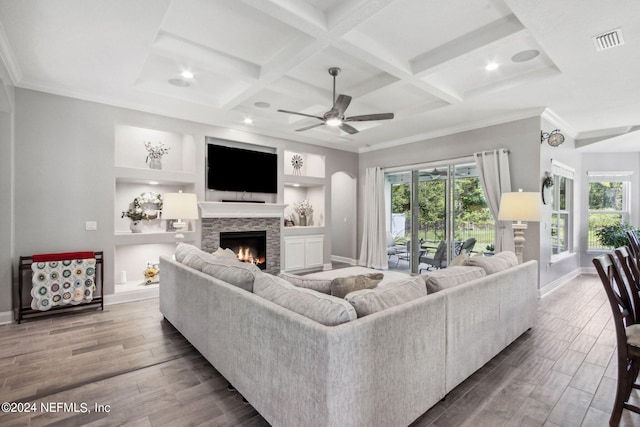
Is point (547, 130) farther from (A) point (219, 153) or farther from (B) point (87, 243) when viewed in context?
(B) point (87, 243)

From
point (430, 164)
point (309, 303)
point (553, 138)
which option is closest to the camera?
point (309, 303)

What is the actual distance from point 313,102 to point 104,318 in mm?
3797

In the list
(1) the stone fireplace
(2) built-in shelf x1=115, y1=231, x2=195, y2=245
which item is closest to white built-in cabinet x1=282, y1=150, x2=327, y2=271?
(1) the stone fireplace

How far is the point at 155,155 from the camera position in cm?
478

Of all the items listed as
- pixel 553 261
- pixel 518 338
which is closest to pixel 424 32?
pixel 518 338

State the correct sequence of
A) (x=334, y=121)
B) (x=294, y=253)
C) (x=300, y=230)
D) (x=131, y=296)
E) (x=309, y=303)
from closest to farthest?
(x=309, y=303) < (x=334, y=121) < (x=131, y=296) < (x=294, y=253) < (x=300, y=230)

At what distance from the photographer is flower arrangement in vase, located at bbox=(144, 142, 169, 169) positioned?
4727 mm

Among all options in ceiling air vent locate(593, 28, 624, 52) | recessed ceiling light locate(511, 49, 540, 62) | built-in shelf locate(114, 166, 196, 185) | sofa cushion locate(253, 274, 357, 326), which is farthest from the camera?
built-in shelf locate(114, 166, 196, 185)

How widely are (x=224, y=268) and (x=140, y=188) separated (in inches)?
131

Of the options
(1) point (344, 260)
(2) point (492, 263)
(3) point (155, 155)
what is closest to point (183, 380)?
(2) point (492, 263)

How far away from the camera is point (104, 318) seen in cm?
364

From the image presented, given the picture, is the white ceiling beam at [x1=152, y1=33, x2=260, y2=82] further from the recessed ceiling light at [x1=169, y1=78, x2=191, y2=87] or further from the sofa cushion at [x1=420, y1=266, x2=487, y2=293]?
the sofa cushion at [x1=420, y1=266, x2=487, y2=293]

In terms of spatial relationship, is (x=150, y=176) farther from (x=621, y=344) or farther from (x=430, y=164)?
(x=621, y=344)

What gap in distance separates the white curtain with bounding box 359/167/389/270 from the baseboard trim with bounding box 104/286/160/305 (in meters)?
4.29
